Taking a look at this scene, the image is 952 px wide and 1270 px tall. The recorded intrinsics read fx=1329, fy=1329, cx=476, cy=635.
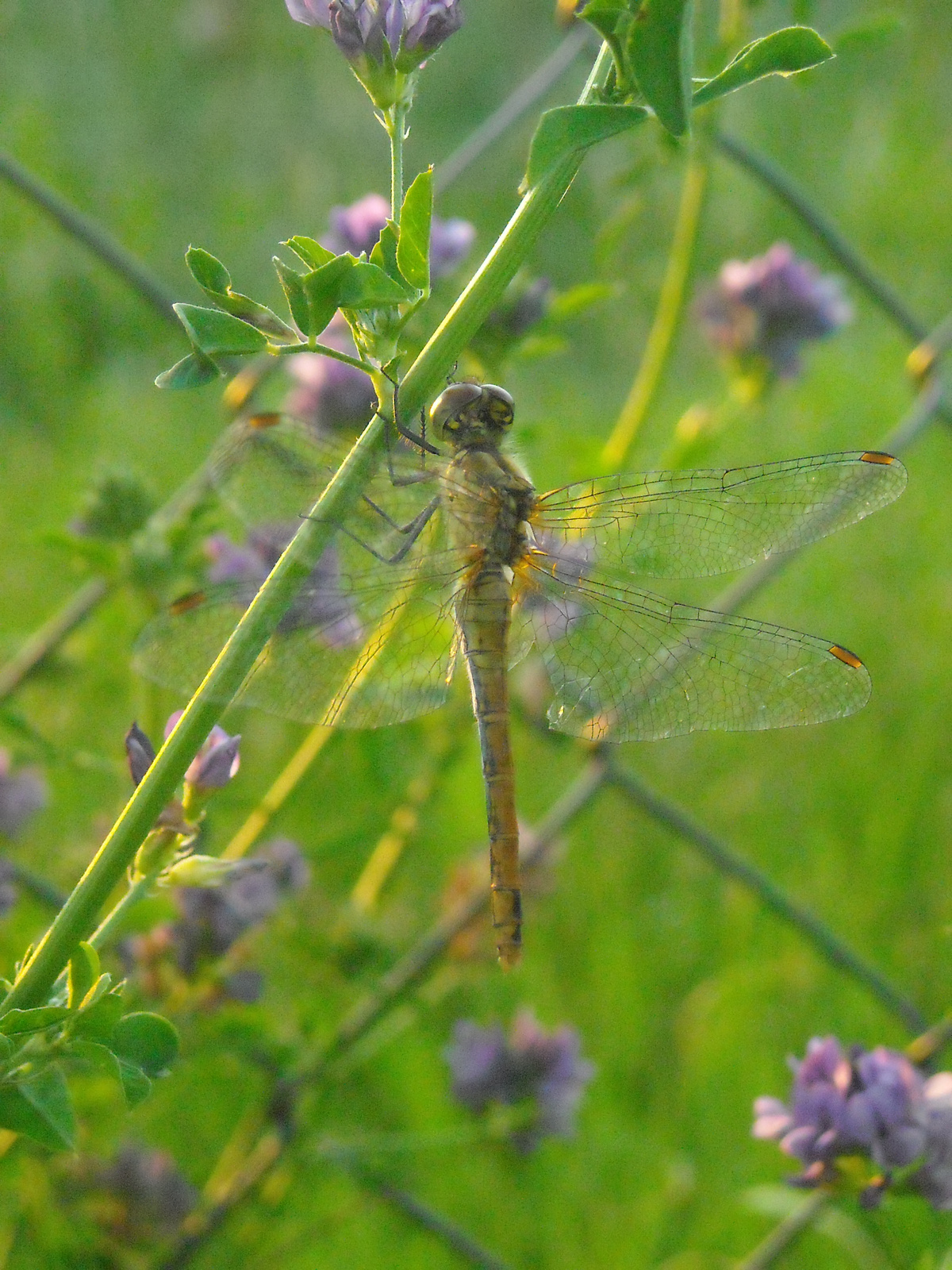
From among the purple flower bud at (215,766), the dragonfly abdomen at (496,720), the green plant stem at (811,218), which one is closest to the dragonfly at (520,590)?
the dragonfly abdomen at (496,720)

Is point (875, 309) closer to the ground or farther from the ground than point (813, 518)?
closer to the ground

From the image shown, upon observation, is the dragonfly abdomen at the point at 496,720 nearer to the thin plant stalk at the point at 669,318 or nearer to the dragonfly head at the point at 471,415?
the dragonfly head at the point at 471,415

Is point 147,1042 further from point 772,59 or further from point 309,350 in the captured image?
point 772,59

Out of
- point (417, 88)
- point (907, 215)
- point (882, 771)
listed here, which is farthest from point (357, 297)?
point (907, 215)

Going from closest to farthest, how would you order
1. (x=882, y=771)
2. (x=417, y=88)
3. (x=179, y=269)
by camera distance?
(x=417, y=88) → (x=882, y=771) → (x=179, y=269)

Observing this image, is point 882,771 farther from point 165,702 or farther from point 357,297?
point 357,297

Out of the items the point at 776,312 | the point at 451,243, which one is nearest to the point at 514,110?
the point at 451,243
